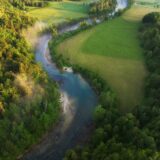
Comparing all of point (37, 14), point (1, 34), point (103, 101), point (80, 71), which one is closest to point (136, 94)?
point (103, 101)

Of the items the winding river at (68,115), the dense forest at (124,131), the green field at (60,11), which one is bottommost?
the winding river at (68,115)

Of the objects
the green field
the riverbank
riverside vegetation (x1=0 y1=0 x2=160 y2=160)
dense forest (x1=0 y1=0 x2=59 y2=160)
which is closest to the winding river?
riverside vegetation (x1=0 y1=0 x2=160 y2=160)

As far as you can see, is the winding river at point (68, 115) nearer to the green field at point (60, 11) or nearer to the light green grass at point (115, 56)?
the light green grass at point (115, 56)

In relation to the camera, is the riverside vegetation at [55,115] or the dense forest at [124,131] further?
the riverside vegetation at [55,115]

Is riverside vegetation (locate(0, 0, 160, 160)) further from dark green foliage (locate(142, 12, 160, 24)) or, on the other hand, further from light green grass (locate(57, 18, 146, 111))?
dark green foliage (locate(142, 12, 160, 24))

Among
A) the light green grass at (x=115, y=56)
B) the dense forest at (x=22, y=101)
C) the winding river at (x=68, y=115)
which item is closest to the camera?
the dense forest at (x=22, y=101)

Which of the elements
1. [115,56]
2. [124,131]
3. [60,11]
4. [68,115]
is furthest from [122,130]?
[60,11]

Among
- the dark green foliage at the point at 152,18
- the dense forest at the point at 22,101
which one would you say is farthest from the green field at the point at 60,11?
the dense forest at the point at 22,101
